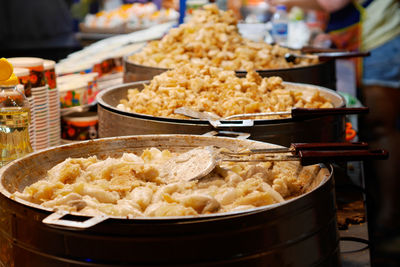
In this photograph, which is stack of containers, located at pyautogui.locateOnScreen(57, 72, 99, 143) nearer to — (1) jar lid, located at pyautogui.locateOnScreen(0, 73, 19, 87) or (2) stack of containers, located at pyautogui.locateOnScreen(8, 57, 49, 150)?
(2) stack of containers, located at pyautogui.locateOnScreen(8, 57, 49, 150)

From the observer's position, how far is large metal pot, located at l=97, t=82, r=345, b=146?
1812 mm

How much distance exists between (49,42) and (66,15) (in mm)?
561

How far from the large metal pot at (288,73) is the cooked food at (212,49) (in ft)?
0.37

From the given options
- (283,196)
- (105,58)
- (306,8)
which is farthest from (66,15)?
(283,196)

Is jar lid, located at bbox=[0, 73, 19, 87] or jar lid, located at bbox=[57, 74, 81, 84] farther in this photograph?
jar lid, located at bbox=[57, 74, 81, 84]

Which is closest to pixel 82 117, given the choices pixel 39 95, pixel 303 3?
pixel 39 95

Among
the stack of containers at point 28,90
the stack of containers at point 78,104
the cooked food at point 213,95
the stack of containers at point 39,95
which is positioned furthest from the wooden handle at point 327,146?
the stack of containers at point 78,104

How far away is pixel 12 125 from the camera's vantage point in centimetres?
174

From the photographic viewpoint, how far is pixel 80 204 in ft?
3.88

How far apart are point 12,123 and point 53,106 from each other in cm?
60

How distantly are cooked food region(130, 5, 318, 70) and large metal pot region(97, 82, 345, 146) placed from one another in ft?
2.62

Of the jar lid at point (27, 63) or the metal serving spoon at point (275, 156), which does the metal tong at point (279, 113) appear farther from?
Result: the jar lid at point (27, 63)

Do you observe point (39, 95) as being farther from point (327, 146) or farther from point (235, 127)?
point (327, 146)

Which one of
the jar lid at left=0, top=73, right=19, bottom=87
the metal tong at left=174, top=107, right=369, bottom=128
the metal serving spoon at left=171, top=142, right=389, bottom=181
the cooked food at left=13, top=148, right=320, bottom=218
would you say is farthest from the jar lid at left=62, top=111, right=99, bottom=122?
the metal serving spoon at left=171, top=142, right=389, bottom=181
